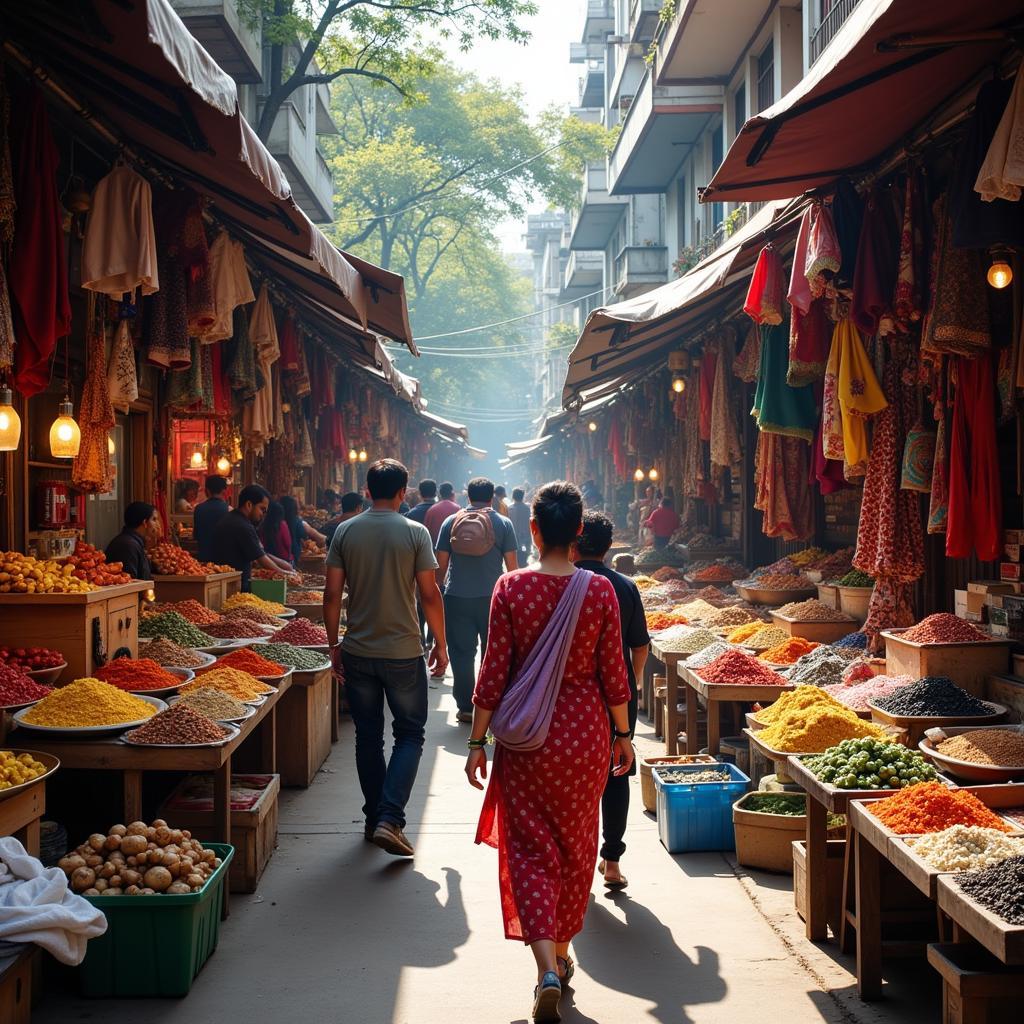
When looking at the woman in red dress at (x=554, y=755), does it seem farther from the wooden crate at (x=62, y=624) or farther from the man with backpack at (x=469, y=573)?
the man with backpack at (x=469, y=573)

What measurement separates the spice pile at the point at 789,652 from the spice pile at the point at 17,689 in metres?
4.99

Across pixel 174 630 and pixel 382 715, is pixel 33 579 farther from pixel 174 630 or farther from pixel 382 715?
pixel 382 715

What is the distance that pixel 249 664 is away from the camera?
7.27 metres

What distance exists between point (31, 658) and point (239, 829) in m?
1.53

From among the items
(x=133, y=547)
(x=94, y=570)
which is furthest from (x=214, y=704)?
(x=133, y=547)

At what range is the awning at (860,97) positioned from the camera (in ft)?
15.8

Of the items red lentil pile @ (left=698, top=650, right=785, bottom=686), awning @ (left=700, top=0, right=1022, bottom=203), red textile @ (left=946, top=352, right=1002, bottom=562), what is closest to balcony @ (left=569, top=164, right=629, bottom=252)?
awning @ (left=700, top=0, right=1022, bottom=203)

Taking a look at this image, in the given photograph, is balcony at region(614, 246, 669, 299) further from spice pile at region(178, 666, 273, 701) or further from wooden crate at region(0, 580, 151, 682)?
wooden crate at region(0, 580, 151, 682)

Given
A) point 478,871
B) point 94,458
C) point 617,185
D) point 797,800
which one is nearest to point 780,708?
point 797,800

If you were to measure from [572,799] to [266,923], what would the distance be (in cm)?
197

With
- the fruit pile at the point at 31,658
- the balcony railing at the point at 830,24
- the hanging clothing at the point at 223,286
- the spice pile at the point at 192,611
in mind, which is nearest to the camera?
the fruit pile at the point at 31,658

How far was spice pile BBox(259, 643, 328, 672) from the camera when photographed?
793cm

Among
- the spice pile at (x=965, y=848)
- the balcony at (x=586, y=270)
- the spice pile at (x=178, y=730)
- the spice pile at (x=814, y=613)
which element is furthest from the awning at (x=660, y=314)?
the balcony at (x=586, y=270)

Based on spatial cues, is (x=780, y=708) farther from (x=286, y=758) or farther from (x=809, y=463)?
(x=809, y=463)
